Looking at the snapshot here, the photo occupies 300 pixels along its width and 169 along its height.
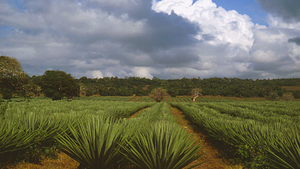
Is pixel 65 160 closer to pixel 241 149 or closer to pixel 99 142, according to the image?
pixel 99 142

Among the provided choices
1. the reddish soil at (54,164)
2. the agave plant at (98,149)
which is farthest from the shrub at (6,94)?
the agave plant at (98,149)

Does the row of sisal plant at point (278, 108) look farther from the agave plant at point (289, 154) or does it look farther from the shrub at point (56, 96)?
the shrub at point (56, 96)

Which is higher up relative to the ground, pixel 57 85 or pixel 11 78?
pixel 11 78

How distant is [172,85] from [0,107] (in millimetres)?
129393

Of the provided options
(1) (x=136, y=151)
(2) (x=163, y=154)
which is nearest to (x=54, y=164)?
(1) (x=136, y=151)

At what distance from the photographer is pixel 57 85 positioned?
3534cm

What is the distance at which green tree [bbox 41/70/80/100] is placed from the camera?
33969mm

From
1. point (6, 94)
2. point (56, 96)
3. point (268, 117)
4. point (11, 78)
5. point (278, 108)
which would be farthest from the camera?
point (56, 96)

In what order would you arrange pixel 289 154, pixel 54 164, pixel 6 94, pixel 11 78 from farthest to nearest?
pixel 11 78, pixel 6 94, pixel 54 164, pixel 289 154

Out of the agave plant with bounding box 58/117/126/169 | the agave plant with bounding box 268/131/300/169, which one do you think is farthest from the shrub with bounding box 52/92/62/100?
the agave plant with bounding box 268/131/300/169

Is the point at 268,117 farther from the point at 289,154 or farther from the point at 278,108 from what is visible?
the point at 278,108

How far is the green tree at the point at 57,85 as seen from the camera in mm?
33969

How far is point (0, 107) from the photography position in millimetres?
4461

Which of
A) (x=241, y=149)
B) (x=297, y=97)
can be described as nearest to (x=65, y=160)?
(x=241, y=149)
